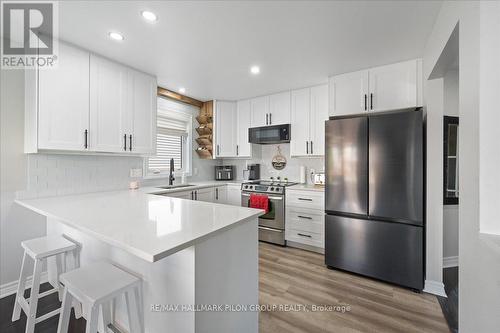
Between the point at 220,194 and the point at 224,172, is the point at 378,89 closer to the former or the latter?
the point at 220,194

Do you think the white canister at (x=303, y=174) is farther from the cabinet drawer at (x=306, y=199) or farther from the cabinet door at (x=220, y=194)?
the cabinet door at (x=220, y=194)

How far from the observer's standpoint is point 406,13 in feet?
5.43

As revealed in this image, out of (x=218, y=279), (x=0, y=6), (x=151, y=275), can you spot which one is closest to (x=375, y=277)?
(x=218, y=279)

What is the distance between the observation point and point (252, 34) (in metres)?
1.93

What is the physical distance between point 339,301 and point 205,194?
2293 mm

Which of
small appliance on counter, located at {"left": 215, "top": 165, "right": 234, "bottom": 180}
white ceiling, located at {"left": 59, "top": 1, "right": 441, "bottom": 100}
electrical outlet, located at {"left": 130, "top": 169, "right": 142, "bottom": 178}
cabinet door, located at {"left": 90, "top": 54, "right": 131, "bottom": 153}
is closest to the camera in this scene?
white ceiling, located at {"left": 59, "top": 1, "right": 441, "bottom": 100}

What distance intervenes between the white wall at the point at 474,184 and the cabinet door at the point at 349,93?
4.53 ft

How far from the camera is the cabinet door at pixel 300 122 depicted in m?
3.33

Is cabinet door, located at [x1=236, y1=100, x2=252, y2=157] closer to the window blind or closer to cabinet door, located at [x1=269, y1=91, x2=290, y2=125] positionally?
cabinet door, located at [x1=269, y1=91, x2=290, y2=125]

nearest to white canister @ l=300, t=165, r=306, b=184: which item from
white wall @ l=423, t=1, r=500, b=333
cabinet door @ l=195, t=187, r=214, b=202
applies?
cabinet door @ l=195, t=187, r=214, b=202

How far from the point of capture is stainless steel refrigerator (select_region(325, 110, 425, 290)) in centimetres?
211

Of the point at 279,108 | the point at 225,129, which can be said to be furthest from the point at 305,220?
the point at 225,129

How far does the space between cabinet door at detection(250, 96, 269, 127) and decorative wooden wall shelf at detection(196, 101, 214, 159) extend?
78cm

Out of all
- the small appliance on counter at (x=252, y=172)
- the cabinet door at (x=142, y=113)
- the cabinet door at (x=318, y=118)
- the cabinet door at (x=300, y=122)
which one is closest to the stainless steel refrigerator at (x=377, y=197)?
the cabinet door at (x=318, y=118)
